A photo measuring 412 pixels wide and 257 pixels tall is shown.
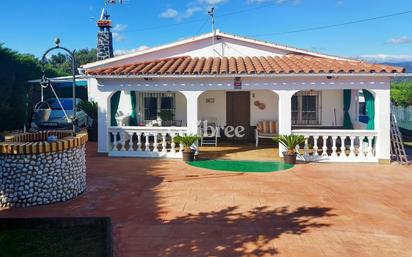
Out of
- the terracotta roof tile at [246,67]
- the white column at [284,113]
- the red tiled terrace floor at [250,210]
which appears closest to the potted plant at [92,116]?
the terracotta roof tile at [246,67]

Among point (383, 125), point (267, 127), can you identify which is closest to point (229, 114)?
point (267, 127)

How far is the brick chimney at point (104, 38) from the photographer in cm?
3522

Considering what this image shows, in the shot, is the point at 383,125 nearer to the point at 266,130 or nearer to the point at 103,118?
the point at 266,130

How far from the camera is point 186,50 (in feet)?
52.1

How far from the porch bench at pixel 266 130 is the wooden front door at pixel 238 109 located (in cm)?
105

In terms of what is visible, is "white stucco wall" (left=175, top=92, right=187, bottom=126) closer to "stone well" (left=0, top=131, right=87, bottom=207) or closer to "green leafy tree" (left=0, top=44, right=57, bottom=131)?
"green leafy tree" (left=0, top=44, right=57, bottom=131)

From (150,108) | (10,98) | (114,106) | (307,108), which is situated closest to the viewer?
(10,98)

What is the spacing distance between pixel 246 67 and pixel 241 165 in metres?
3.66

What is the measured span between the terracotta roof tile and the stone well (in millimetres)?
5381

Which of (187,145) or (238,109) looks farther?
(238,109)

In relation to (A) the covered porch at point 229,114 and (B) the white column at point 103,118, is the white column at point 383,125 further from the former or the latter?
(B) the white column at point 103,118

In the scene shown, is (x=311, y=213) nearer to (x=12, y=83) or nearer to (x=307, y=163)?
(x=307, y=163)

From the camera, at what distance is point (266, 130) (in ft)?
48.4

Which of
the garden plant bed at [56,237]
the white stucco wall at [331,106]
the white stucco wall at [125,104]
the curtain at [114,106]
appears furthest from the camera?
the white stucco wall at [125,104]
